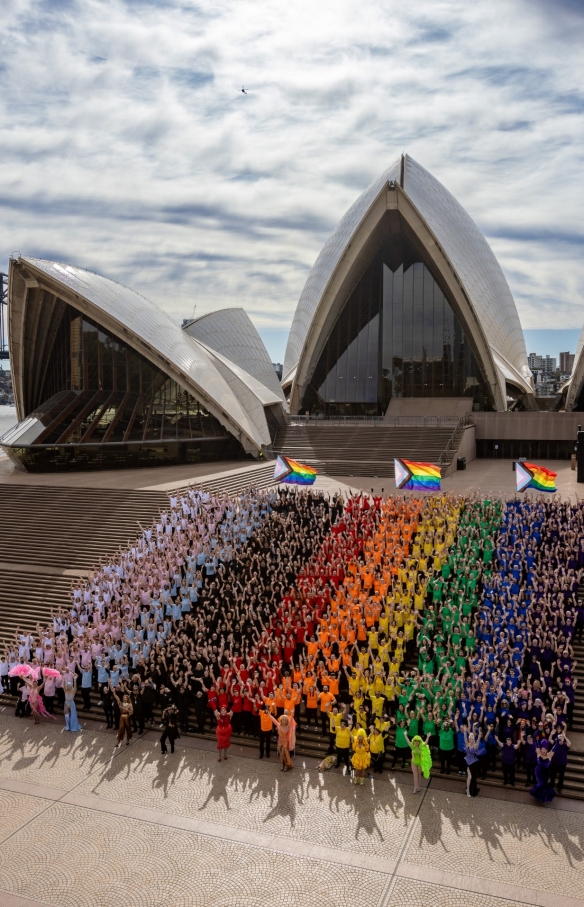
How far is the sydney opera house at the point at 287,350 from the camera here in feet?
89.6

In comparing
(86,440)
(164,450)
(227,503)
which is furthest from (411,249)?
(227,503)

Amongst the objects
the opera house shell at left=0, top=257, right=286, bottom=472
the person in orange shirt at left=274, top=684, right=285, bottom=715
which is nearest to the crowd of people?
the person in orange shirt at left=274, top=684, right=285, bottom=715

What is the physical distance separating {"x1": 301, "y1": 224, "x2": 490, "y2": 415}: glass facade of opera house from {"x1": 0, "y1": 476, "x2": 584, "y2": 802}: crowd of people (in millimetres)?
21978

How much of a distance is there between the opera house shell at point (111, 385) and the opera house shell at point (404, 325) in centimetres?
719

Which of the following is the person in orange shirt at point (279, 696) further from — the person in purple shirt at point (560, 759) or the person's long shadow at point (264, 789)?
the person in purple shirt at point (560, 759)

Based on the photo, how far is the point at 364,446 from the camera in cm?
2883

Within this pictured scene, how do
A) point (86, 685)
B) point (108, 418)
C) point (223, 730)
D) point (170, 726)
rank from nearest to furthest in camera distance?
point (223, 730) → point (170, 726) → point (86, 685) → point (108, 418)

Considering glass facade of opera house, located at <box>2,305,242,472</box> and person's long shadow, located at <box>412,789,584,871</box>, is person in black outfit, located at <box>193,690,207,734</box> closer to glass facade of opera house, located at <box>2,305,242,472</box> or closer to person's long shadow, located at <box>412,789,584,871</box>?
person's long shadow, located at <box>412,789,584,871</box>

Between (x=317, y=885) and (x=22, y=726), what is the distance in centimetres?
607

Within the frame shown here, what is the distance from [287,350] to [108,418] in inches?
676

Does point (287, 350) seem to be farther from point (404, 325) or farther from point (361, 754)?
point (361, 754)

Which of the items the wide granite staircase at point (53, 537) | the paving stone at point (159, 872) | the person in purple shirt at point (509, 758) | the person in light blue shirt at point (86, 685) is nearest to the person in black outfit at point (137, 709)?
the person in light blue shirt at point (86, 685)

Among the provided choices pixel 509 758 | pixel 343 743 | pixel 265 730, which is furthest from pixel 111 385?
pixel 509 758

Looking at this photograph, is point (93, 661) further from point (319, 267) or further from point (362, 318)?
point (319, 267)
